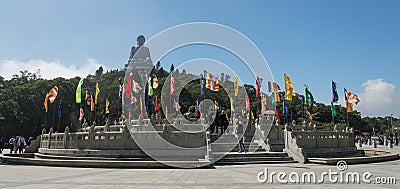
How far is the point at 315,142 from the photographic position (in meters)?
21.8

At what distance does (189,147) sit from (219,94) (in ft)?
171

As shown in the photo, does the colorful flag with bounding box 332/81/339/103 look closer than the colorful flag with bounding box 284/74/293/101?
No

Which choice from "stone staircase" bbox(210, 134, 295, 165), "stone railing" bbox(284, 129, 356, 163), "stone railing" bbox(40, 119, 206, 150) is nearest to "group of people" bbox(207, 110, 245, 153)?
"stone staircase" bbox(210, 134, 295, 165)

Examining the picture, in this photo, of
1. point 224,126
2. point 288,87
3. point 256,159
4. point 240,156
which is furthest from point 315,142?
point 288,87

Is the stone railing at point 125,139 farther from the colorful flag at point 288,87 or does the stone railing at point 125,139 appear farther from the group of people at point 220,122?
the colorful flag at point 288,87

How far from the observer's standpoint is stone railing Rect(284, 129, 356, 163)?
19.5 metres

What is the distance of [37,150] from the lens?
25.4 m

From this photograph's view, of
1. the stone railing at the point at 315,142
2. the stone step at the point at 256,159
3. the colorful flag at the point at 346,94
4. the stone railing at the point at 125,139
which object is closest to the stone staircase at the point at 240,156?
the stone step at the point at 256,159

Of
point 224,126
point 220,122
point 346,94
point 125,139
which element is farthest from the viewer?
point 346,94

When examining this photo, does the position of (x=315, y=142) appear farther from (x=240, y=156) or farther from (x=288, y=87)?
(x=288, y=87)

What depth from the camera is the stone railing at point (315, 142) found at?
1948cm

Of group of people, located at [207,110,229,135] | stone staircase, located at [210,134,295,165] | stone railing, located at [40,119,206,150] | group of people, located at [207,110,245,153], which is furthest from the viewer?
group of people, located at [207,110,229,135]

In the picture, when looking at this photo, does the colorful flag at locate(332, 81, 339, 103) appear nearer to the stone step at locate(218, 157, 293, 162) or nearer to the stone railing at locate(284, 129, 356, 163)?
the stone railing at locate(284, 129, 356, 163)

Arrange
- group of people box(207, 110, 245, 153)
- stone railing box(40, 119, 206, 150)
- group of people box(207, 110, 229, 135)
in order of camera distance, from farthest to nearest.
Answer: group of people box(207, 110, 229, 135), group of people box(207, 110, 245, 153), stone railing box(40, 119, 206, 150)
